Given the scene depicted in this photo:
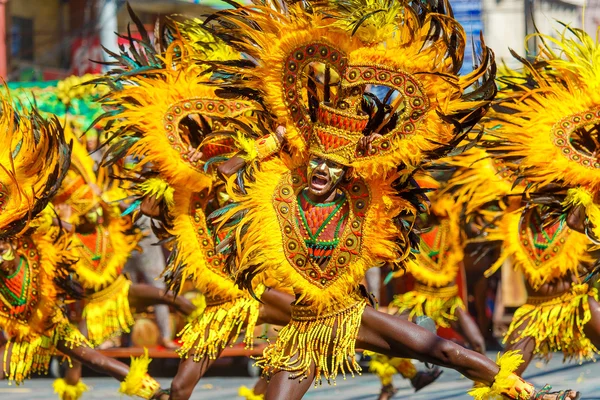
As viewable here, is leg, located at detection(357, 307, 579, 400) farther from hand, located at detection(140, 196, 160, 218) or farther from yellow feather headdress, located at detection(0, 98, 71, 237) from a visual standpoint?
hand, located at detection(140, 196, 160, 218)

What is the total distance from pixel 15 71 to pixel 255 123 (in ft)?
43.9

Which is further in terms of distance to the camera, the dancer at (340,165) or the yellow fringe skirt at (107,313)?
the yellow fringe skirt at (107,313)

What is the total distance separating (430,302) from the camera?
421 inches

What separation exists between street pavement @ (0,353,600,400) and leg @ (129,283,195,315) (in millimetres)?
1392

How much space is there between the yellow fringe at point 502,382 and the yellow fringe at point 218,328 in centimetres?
176

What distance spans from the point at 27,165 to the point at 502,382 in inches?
131

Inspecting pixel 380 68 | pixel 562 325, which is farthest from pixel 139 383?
pixel 380 68

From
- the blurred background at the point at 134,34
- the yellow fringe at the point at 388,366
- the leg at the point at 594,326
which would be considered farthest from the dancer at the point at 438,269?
the leg at the point at 594,326

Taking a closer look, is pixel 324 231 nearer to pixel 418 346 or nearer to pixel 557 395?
pixel 418 346

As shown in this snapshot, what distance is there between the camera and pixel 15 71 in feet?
65.1

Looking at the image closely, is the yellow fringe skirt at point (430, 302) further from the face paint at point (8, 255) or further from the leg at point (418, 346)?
the leg at point (418, 346)

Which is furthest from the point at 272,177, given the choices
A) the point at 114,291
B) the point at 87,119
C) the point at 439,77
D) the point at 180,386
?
the point at 87,119

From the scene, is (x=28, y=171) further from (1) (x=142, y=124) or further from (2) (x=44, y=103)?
(2) (x=44, y=103)

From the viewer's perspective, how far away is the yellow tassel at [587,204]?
7.91m
